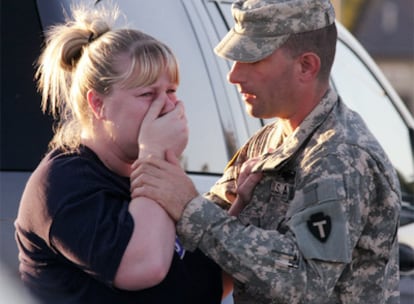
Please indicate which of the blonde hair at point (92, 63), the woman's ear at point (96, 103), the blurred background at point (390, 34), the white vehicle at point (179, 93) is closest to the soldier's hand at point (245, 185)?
the blonde hair at point (92, 63)

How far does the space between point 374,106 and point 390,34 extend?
1861 inches

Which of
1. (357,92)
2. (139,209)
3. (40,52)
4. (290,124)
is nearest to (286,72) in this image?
(290,124)

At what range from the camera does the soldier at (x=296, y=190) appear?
308 centimetres

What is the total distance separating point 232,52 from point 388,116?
8.36 ft

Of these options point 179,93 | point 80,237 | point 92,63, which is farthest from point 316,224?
point 179,93

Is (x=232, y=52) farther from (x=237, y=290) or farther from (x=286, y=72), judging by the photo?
(x=237, y=290)

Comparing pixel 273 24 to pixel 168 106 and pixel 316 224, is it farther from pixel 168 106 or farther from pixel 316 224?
pixel 316 224

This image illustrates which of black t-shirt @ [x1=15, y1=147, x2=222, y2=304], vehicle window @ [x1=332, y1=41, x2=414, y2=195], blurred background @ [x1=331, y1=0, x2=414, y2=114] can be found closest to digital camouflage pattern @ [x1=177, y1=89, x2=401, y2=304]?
black t-shirt @ [x1=15, y1=147, x2=222, y2=304]

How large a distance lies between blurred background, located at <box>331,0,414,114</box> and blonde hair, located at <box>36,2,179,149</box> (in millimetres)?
45632

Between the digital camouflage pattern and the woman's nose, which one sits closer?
the digital camouflage pattern

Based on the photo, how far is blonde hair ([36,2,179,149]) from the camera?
3162 mm

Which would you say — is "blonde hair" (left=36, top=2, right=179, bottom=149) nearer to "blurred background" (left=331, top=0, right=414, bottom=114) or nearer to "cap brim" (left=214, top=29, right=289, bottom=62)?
"cap brim" (left=214, top=29, right=289, bottom=62)

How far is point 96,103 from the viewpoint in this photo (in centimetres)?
319

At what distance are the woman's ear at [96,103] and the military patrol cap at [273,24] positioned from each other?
385mm
